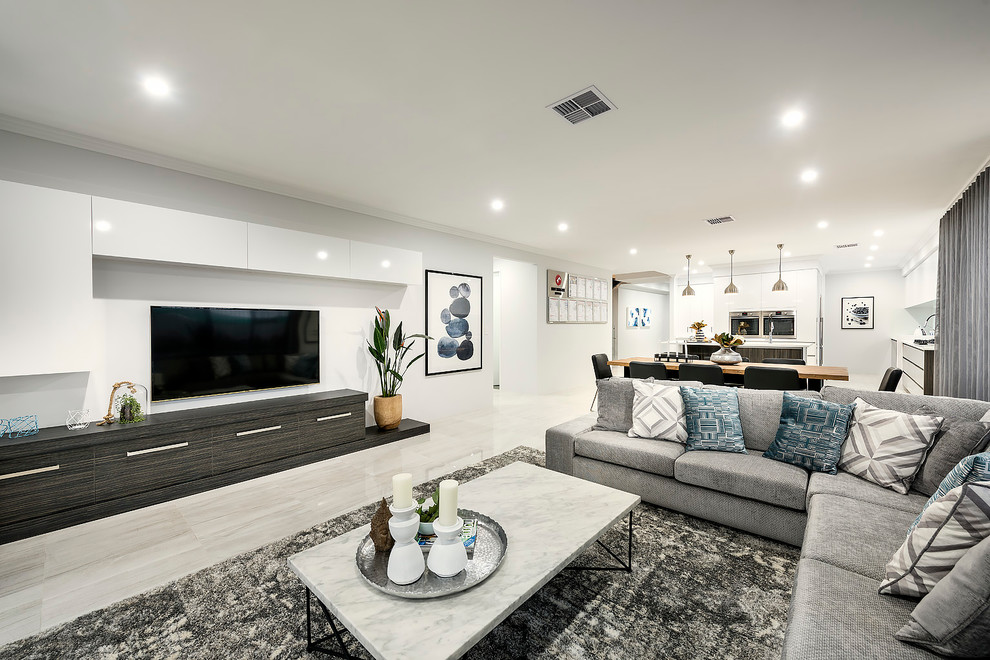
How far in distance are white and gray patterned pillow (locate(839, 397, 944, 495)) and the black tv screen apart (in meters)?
4.31

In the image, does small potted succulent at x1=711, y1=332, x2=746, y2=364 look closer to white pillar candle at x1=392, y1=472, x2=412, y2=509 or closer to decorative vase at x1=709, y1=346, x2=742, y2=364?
decorative vase at x1=709, y1=346, x2=742, y2=364

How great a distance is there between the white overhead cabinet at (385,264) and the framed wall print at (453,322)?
0.45m

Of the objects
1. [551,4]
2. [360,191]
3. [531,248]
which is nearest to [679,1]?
[551,4]

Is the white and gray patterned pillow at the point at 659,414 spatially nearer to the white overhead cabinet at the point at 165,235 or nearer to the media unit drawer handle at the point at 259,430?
the media unit drawer handle at the point at 259,430

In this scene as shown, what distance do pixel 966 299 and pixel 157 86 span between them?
237 inches

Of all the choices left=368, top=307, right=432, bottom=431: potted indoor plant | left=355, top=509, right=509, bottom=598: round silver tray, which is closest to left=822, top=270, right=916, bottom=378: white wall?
left=368, top=307, right=432, bottom=431: potted indoor plant

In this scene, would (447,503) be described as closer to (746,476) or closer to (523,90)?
(746,476)

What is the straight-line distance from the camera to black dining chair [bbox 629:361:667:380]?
484cm

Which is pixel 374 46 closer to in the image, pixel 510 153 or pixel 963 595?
pixel 510 153

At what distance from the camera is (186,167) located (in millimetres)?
3260

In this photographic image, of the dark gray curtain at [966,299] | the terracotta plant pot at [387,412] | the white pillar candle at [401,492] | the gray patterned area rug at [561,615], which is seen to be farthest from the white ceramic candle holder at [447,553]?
the dark gray curtain at [966,299]

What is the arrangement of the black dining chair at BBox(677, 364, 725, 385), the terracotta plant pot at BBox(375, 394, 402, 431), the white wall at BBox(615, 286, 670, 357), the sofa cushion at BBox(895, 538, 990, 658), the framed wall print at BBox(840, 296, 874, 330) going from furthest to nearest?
the white wall at BBox(615, 286, 670, 357), the framed wall print at BBox(840, 296, 874, 330), the terracotta plant pot at BBox(375, 394, 402, 431), the black dining chair at BBox(677, 364, 725, 385), the sofa cushion at BBox(895, 538, 990, 658)

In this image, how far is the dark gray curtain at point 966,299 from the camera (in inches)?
123

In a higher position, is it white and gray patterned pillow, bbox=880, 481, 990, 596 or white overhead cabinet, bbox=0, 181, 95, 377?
white overhead cabinet, bbox=0, 181, 95, 377
